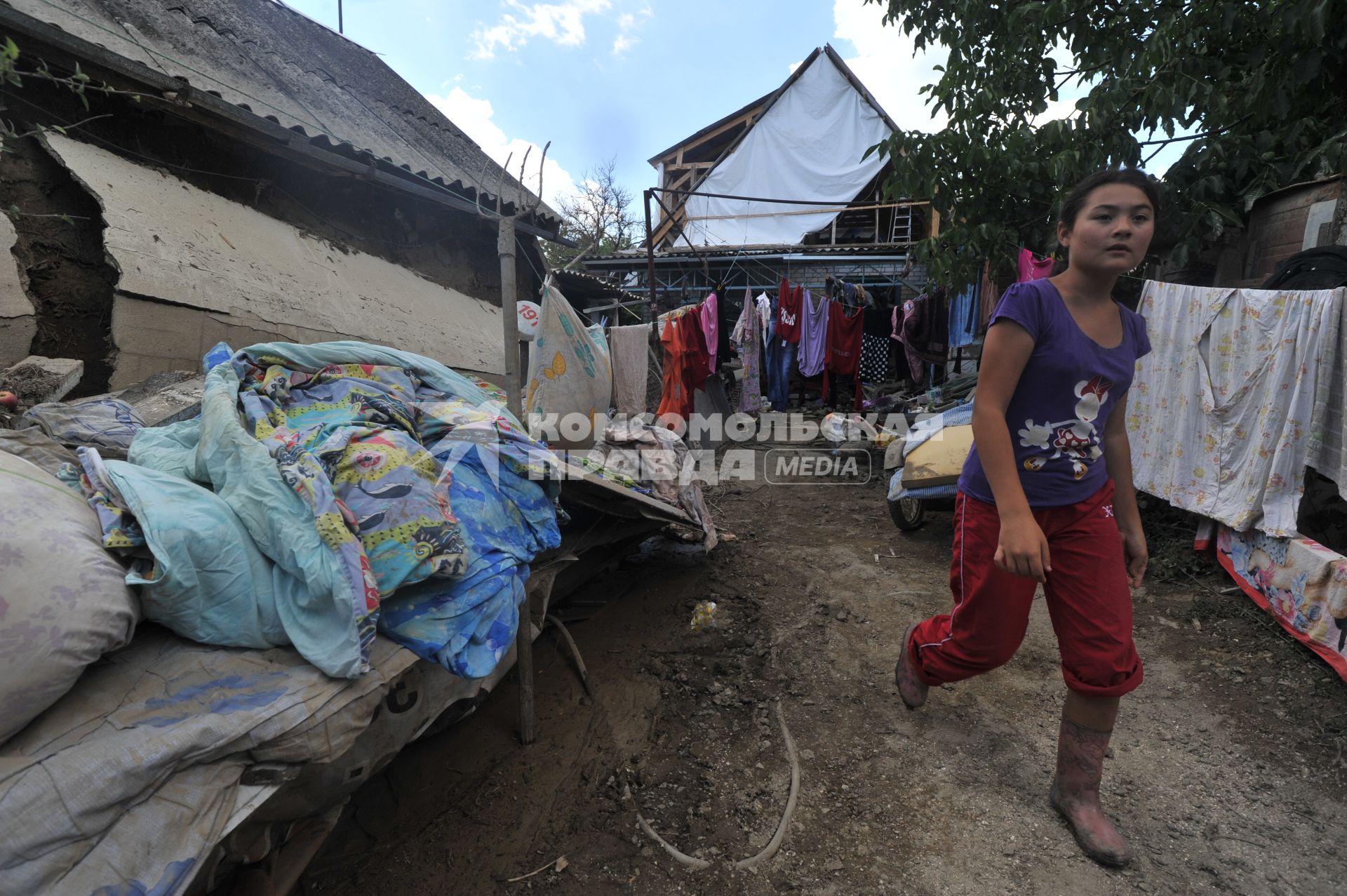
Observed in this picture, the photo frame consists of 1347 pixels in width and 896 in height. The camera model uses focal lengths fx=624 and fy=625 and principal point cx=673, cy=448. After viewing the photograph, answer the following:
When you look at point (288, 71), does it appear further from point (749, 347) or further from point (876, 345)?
point (876, 345)

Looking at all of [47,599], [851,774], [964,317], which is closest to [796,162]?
[964,317]

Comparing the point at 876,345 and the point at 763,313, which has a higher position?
the point at 763,313

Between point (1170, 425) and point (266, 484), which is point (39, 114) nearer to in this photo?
point (266, 484)

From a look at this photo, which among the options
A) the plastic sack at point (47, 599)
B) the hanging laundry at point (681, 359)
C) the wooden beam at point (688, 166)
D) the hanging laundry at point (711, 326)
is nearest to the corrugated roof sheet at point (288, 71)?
the hanging laundry at point (681, 359)

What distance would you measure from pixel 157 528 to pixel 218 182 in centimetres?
362

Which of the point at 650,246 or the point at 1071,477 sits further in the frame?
the point at 650,246

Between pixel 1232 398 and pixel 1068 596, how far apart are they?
2.43 metres

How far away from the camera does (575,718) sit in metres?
2.47

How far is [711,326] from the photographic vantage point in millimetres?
7031

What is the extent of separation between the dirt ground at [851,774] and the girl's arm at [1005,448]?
0.89m

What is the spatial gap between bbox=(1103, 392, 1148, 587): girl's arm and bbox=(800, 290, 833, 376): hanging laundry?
607cm

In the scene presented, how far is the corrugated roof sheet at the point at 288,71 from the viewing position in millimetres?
3686

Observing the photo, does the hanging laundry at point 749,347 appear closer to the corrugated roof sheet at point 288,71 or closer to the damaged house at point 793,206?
the corrugated roof sheet at point 288,71

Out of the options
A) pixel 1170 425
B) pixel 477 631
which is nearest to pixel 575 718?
pixel 477 631
